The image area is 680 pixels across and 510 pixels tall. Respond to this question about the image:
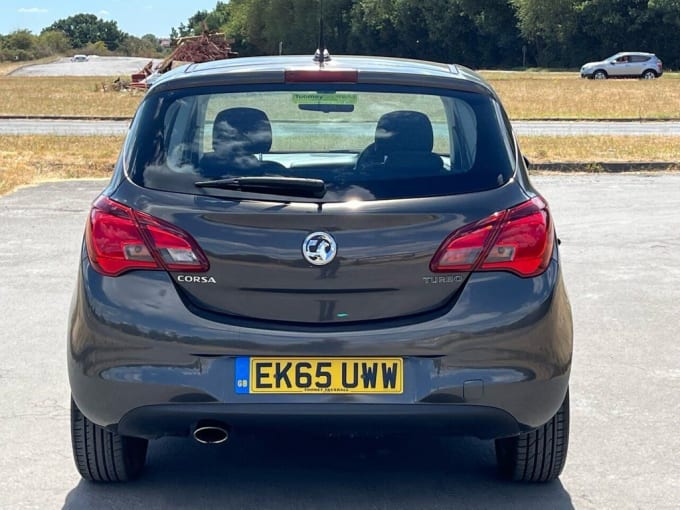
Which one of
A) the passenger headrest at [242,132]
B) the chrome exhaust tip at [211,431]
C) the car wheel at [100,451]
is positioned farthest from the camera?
the car wheel at [100,451]

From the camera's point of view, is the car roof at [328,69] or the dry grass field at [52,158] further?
the dry grass field at [52,158]

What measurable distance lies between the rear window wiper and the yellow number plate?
56cm

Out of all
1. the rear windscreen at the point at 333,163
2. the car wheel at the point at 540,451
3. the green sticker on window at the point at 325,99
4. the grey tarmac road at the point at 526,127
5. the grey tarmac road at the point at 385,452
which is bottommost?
the grey tarmac road at the point at 526,127

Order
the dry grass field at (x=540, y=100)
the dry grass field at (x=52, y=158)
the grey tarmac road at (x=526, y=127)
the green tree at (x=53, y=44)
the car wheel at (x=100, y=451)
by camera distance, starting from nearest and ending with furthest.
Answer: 1. the car wheel at (x=100, y=451)
2. the dry grass field at (x=52, y=158)
3. the grey tarmac road at (x=526, y=127)
4. the dry grass field at (x=540, y=100)
5. the green tree at (x=53, y=44)

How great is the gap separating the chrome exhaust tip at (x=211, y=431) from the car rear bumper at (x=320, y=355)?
0.15ft

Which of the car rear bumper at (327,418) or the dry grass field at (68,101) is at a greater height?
the car rear bumper at (327,418)

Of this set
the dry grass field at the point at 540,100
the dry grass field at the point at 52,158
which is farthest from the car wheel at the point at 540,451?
the dry grass field at the point at 540,100

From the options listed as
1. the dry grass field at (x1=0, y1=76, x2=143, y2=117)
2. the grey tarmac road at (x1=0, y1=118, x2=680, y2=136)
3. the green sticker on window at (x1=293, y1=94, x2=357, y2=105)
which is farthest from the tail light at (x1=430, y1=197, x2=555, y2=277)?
the dry grass field at (x1=0, y1=76, x2=143, y2=117)

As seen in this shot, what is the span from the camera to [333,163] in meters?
4.41

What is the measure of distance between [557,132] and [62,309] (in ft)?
55.5

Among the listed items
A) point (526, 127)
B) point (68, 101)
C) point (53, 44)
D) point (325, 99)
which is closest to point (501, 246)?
point (325, 99)

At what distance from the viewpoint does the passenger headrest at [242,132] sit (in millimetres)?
4301

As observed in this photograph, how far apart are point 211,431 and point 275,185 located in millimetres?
853

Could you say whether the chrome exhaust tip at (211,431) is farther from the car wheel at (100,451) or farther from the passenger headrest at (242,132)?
the passenger headrest at (242,132)
